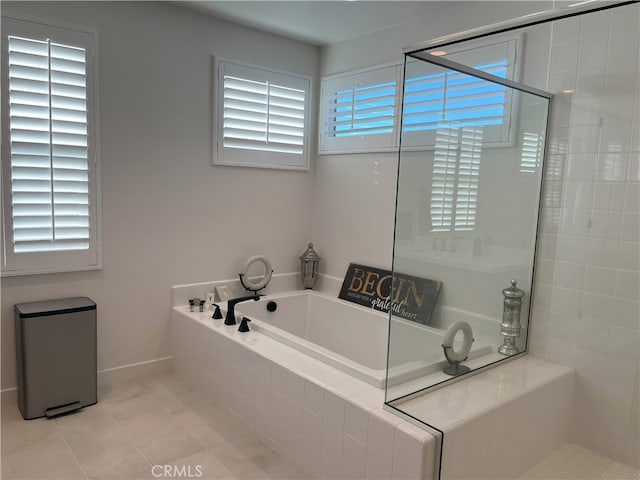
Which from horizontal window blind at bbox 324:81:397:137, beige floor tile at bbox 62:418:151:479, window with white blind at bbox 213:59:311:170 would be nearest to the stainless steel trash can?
beige floor tile at bbox 62:418:151:479

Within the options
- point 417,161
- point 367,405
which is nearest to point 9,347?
point 367,405

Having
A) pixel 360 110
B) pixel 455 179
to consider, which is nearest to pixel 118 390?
pixel 455 179

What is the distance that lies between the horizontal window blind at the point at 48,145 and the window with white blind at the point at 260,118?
871mm

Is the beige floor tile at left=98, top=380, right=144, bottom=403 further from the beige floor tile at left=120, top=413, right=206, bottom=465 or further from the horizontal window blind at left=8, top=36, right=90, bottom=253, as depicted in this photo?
the horizontal window blind at left=8, top=36, right=90, bottom=253

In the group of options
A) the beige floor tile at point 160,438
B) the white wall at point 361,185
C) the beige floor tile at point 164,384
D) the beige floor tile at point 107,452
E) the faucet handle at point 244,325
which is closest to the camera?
the beige floor tile at point 107,452

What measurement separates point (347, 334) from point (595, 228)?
1669 millimetres

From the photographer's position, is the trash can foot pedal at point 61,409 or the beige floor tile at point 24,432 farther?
the trash can foot pedal at point 61,409

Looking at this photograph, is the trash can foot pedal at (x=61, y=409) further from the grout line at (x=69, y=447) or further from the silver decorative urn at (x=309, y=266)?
the silver decorative urn at (x=309, y=266)

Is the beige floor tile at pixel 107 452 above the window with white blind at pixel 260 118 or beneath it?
beneath

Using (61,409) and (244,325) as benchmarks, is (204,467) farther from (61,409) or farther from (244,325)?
(61,409)

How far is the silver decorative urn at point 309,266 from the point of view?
12.1ft

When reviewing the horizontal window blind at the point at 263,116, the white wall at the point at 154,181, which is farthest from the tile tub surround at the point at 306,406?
the horizontal window blind at the point at 263,116

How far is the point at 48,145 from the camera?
8.55 ft

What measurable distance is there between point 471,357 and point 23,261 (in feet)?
7.83
